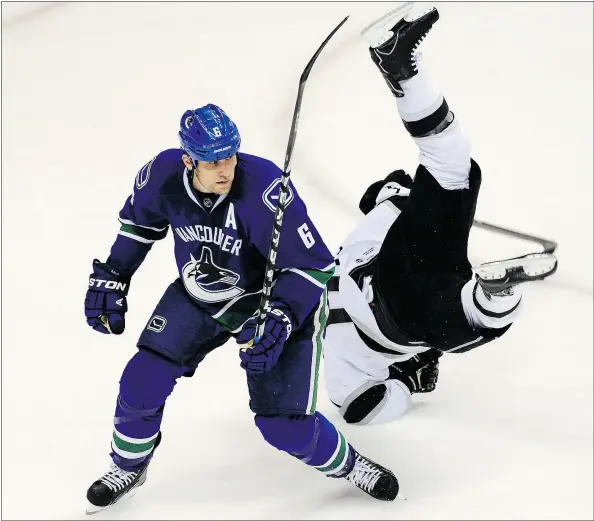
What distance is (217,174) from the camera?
2.69 metres

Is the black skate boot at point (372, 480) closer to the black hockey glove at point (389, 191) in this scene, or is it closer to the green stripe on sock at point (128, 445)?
the green stripe on sock at point (128, 445)

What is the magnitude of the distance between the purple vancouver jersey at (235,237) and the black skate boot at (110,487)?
475 millimetres

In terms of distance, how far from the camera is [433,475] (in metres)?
3.23

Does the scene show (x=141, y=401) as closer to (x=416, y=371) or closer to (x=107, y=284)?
(x=107, y=284)

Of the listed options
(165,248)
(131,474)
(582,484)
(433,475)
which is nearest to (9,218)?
(165,248)

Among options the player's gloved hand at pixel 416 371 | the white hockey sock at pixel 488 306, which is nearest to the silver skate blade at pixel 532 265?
the white hockey sock at pixel 488 306

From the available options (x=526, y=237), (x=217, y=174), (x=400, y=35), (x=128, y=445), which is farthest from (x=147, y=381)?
(x=526, y=237)

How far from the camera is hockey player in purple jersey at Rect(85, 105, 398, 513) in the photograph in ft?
8.96

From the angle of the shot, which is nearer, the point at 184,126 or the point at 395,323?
the point at 184,126

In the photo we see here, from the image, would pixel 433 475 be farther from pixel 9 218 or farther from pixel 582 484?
pixel 9 218

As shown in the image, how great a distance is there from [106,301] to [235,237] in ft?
1.30

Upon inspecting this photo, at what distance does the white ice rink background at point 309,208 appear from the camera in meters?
3.18

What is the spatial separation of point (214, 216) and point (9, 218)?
192 cm

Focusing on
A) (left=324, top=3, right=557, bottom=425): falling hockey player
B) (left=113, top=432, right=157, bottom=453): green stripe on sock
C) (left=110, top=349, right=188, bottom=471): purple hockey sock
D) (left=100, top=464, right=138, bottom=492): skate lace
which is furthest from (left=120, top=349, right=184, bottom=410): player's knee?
(left=324, top=3, right=557, bottom=425): falling hockey player
